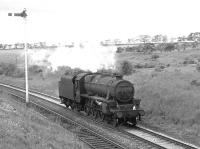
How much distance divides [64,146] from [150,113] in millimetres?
10350

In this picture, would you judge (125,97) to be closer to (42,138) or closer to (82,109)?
(82,109)

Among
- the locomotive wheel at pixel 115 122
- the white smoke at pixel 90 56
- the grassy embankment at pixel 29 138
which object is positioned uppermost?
the white smoke at pixel 90 56

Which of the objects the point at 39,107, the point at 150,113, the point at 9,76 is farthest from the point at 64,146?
the point at 9,76

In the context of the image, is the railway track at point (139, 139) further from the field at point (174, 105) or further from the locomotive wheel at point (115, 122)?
the field at point (174, 105)

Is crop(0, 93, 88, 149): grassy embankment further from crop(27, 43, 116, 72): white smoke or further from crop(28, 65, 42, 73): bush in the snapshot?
crop(28, 65, 42, 73): bush

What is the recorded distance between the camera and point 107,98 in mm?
20172

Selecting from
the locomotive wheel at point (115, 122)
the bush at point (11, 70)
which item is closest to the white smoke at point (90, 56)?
the locomotive wheel at point (115, 122)

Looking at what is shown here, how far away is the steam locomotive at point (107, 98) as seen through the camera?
19672mm

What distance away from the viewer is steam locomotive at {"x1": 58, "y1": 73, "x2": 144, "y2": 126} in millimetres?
19672

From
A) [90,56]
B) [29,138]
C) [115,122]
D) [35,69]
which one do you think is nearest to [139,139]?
[115,122]

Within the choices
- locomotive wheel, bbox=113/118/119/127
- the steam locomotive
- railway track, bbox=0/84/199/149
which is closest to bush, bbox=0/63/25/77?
the steam locomotive

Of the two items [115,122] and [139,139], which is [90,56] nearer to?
[115,122]

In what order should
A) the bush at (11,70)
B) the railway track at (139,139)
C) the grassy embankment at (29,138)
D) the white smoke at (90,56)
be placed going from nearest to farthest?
the grassy embankment at (29,138), the railway track at (139,139), the white smoke at (90,56), the bush at (11,70)

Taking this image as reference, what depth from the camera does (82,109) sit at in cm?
2444
